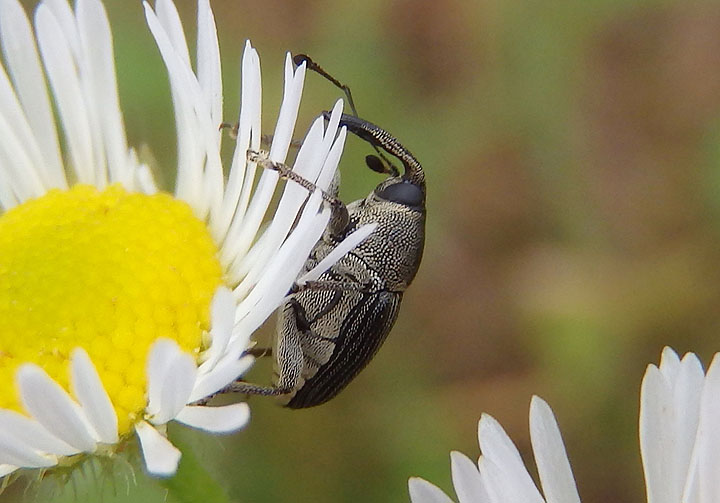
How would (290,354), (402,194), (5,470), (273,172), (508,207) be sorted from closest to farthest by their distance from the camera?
1. (5,470)
2. (273,172)
3. (290,354)
4. (402,194)
5. (508,207)

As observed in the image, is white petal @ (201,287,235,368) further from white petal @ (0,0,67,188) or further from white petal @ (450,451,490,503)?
white petal @ (0,0,67,188)

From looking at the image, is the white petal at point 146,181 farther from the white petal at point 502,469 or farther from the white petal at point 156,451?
the white petal at point 502,469

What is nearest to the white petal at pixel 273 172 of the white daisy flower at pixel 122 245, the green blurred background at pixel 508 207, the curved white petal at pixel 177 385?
the white daisy flower at pixel 122 245

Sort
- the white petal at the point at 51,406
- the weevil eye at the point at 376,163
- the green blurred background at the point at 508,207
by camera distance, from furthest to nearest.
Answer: the green blurred background at the point at 508,207, the weevil eye at the point at 376,163, the white petal at the point at 51,406

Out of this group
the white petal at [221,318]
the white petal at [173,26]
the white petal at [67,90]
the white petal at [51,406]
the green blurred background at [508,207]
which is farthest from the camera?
the green blurred background at [508,207]

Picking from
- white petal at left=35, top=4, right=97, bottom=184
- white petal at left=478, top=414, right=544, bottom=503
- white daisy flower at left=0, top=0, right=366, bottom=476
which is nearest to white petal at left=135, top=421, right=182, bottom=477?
white daisy flower at left=0, top=0, right=366, bottom=476

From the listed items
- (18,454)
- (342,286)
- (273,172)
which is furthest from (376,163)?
(18,454)

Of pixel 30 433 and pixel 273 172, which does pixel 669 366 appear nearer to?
pixel 273 172
